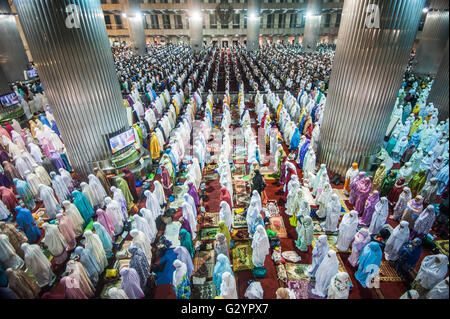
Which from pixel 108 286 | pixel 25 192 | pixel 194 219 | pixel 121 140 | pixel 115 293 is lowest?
pixel 108 286

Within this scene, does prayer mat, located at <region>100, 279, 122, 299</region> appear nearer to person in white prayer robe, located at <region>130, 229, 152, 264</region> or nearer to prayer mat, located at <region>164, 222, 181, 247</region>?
person in white prayer robe, located at <region>130, 229, 152, 264</region>

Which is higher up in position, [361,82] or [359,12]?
[359,12]

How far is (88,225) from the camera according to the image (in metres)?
6.66

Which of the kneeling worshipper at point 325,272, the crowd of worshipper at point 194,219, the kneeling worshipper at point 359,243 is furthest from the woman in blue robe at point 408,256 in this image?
the kneeling worshipper at point 325,272

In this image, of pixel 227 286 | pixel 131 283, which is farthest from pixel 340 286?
pixel 131 283

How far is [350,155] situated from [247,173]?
11.5 ft

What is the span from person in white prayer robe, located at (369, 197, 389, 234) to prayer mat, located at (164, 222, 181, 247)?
4813mm

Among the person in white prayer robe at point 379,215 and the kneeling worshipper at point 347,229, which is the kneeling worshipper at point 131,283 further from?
the person in white prayer robe at point 379,215

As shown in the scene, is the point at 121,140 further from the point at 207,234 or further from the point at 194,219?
the point at 207,234

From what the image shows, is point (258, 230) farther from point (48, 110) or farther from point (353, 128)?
point (48, 110)

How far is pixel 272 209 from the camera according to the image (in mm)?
7172

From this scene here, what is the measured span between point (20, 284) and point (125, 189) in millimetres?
3112
